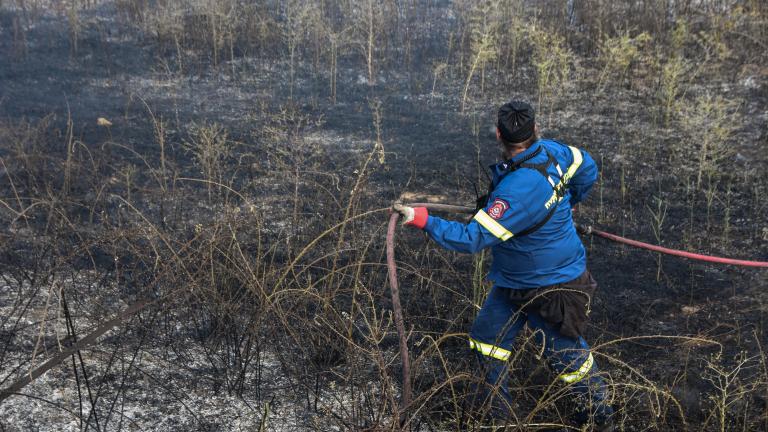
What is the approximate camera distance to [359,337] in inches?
171

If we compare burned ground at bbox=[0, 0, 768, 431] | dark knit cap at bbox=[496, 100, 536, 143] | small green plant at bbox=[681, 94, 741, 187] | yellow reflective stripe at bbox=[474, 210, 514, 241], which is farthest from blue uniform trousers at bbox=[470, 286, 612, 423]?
small green plant at bbox=[681, 94, 741, 187]

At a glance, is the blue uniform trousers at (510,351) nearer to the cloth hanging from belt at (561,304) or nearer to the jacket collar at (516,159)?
the cloth hanging from belt at (561,304)

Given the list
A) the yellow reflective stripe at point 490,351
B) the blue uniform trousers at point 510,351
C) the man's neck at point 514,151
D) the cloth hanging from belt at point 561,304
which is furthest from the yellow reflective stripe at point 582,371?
the man's neck at point 514,151

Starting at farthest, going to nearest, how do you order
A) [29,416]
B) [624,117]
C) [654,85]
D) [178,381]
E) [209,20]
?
[209,20]
[654,85]
[624,117]
[178,381]
[29,416]

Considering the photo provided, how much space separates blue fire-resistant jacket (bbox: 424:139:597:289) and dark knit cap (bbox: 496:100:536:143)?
8 centimetres

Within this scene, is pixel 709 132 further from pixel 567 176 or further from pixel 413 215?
pixel 413 215

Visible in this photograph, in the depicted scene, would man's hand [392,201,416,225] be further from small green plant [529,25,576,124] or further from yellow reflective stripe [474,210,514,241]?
small green plant [529,25,576,124]

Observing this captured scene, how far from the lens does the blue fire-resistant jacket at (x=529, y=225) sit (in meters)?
2.95

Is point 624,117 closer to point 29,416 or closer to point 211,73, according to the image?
point 211,73

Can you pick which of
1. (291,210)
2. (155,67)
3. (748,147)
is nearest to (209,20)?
(155,67)

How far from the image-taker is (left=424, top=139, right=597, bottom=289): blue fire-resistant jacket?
2.95 meters

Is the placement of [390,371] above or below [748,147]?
below

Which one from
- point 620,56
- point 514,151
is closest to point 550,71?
point 620,56

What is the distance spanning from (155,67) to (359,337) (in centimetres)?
759
